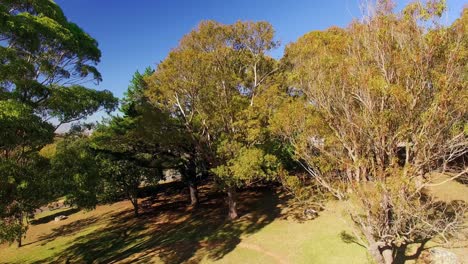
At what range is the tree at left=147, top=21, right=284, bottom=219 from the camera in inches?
695

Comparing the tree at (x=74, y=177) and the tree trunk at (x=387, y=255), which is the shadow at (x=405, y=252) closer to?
the tree trunk at (x=387, y=255)

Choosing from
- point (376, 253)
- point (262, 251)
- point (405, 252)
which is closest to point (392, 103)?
point (376, 253)

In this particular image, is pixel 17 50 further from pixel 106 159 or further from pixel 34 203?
pixel 106 159

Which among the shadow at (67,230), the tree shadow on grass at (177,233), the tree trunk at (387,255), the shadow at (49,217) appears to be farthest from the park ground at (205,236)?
the tree trunk at (387,255)

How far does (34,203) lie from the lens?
1148 centimetres

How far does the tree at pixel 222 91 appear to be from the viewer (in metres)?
17.7

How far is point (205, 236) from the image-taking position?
19031 millimetres

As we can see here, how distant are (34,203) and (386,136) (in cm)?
1363

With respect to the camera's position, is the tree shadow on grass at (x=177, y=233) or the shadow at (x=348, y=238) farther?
the tree shadow on grass at (x=177, y=233)

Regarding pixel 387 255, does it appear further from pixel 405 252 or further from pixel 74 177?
pixel 74 177

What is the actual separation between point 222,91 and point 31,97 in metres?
10.3

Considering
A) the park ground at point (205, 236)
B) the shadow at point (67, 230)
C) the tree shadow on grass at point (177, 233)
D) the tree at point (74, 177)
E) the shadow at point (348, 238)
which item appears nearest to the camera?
the tree at point (74, 177)

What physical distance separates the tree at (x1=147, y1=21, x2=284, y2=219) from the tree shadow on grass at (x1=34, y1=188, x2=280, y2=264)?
2333mm

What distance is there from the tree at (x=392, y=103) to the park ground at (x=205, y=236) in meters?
2.03
